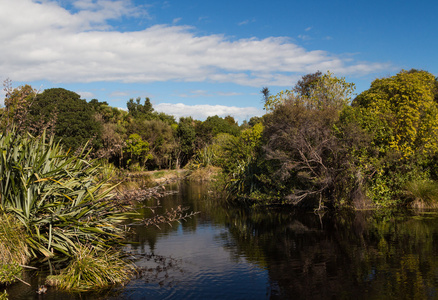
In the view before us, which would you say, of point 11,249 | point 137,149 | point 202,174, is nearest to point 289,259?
point 11,249

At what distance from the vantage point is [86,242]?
368 inches

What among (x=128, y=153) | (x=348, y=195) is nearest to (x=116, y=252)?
(x=348, y=195)

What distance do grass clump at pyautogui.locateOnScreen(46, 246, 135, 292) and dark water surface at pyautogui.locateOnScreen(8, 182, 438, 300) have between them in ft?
0.96

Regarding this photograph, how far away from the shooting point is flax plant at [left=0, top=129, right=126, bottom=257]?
872 centimetres

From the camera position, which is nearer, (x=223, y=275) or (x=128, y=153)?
(x=223, y=275)

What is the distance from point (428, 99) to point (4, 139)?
706 inches

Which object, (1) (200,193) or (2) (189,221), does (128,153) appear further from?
(2) (189,221)

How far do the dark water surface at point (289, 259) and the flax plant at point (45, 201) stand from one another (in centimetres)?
123

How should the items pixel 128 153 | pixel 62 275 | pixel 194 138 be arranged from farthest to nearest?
pixel 194 138 < pixel 128 153 < pixel 62 275

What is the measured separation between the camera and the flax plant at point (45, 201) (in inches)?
343

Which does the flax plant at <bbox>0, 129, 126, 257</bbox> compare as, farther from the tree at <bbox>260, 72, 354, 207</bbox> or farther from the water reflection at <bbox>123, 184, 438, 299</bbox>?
the tree at <bbox>260, 72, 354, 207</bbox>

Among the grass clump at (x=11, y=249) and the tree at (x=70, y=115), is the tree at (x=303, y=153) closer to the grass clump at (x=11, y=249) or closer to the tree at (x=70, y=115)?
the grass clump at (x=11, y=249)

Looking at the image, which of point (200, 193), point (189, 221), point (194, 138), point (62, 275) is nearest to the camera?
point (62, 275)

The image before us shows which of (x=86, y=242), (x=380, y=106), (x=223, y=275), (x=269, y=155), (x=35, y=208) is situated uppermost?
(x=380, y=106)
